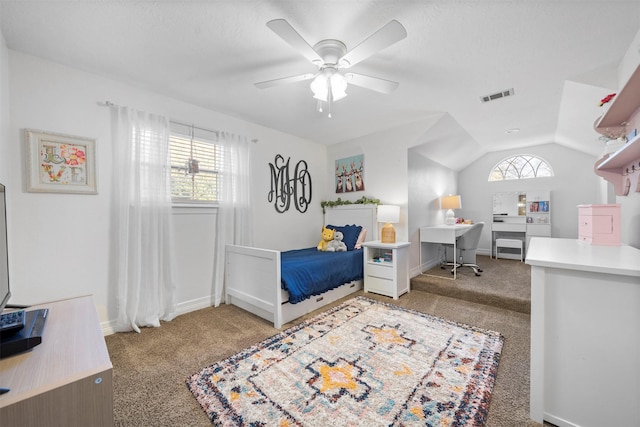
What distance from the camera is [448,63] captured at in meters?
2.12

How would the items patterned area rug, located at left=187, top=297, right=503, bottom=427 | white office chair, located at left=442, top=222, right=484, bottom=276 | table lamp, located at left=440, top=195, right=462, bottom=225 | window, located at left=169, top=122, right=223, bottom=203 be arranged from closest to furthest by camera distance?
patterned area rug, located at left=187, top=297, right=503, bottom=427
window, located at left=169, top=122, right=223, bottom=203
white office chair, located at left=442, top=222, right=484, bottom=276
table lamp, located at left=440, top=195, right=462, bottom=225

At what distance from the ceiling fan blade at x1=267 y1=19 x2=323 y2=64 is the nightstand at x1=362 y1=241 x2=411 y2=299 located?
2.37 meters

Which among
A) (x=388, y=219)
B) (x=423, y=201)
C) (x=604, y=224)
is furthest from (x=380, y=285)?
(x=604, y=224)

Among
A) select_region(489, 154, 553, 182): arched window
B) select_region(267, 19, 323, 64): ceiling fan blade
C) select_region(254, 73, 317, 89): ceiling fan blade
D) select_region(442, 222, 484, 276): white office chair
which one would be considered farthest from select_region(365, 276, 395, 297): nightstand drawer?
select_region(489, 154, 553, 182): arched window

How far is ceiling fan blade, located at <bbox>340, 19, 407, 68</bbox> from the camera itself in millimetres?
1387

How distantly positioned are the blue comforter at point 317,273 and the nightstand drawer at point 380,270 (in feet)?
0.41

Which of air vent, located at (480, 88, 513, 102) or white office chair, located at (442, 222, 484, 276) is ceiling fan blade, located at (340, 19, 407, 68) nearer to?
air vent, located at (480, 88, 513, 102)

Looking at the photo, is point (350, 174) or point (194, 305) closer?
point (194, 305)

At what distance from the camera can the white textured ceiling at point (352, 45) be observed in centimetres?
155

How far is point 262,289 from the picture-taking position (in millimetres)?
2559

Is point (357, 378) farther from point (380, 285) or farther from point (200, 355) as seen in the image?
point (380, 285)

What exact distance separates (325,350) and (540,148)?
585 cm

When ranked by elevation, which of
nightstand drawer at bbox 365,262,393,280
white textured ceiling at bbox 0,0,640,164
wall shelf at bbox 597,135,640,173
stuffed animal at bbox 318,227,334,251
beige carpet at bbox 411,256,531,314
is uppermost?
white textured ceiling at bbox 0,0,640,164

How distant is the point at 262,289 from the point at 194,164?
5.24 ft
